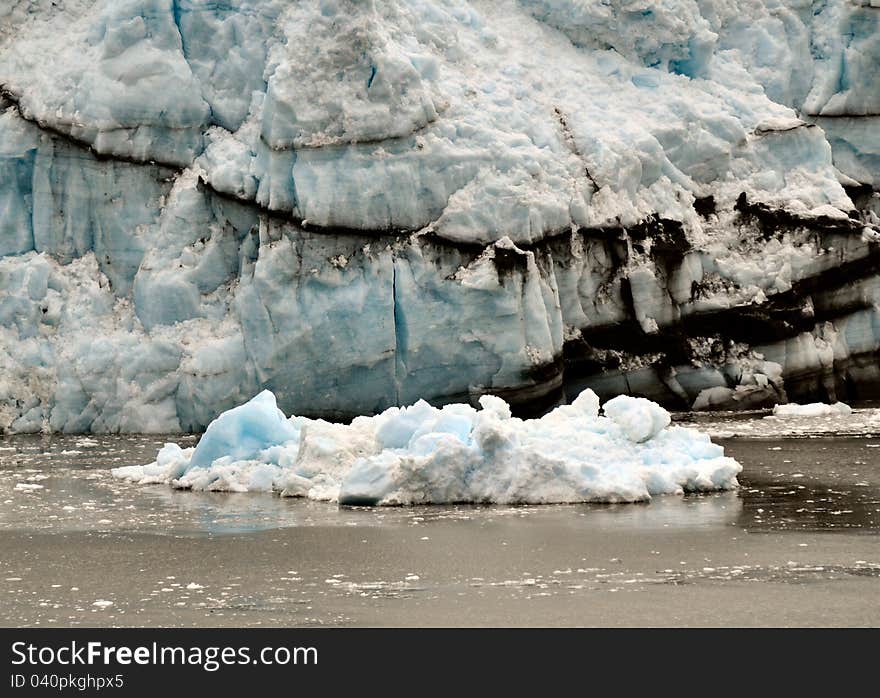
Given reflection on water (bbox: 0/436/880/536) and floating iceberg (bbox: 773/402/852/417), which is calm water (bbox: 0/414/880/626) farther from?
floating iceberg (bbox: 773/402/852/417)

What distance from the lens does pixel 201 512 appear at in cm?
1018

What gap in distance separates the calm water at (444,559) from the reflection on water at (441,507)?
2cm

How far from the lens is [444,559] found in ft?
25.7

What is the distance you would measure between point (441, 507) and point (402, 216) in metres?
7.35

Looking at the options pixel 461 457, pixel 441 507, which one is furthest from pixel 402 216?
pixel 441 507

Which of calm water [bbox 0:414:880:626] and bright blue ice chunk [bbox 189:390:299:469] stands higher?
bright blue ice chunk [bbox 189:390:299:469]

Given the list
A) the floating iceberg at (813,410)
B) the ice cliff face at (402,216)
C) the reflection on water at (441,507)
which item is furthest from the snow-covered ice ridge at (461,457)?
the floating iceberg at (813,410)

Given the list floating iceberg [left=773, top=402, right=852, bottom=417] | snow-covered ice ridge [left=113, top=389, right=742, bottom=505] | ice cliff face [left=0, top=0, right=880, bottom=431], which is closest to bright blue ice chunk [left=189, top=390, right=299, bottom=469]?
snow-covered ice ridge [left=113, top=389, right=742, bottom=505]

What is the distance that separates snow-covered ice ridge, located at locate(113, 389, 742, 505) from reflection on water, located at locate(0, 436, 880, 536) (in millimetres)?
196

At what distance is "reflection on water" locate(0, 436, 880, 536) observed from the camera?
9.24 meters

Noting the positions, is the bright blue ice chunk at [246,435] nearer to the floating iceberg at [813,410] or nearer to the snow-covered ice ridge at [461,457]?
the snow-covered ice ridge at [461,457]

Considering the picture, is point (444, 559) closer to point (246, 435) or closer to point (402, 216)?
point (246, 435)

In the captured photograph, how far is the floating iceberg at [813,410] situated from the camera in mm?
17219
